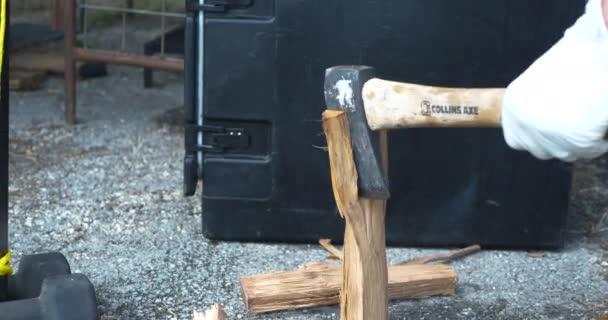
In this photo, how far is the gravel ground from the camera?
2285 millimetres

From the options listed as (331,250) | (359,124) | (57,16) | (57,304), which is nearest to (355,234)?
(359,124)

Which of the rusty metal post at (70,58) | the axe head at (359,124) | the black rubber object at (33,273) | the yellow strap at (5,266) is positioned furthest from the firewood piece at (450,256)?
the rusty metal post at (70,58)

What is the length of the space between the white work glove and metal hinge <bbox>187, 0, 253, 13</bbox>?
3.25ft

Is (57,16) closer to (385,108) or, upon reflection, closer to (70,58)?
(70,58)

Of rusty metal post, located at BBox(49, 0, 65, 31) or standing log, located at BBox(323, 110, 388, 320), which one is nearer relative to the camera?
standing log, located at BBox(323, 110, 388, 320)

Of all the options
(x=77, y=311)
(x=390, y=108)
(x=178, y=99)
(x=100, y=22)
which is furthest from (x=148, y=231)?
(x=100, y=22)

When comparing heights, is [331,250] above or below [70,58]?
below

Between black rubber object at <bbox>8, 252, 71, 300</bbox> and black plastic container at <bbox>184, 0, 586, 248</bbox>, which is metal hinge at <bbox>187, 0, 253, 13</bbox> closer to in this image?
black plastic container at <bbox>184, 0, 586, 248</bbox>

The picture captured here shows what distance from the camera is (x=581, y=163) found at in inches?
133

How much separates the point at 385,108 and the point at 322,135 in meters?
0.74

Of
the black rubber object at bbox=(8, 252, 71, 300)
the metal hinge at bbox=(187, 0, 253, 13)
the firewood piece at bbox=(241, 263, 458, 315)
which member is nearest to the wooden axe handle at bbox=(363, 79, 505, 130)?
the firewood piece at bbox=(241, 263, 458, 315)

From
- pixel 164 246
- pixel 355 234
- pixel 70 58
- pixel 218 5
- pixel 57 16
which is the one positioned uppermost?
pixel 218 5

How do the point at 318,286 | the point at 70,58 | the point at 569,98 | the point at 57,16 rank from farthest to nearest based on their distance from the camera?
the point at 57,16 → the point at 70,58 → the point at 318,286 → the point at 569,98

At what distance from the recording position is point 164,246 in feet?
8.45
